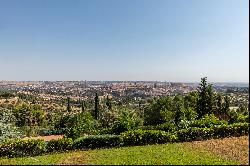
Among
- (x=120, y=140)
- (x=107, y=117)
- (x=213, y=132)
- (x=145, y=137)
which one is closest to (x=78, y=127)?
(x=120, y=140)

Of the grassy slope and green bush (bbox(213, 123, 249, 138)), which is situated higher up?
green bush (bbox(213, 123, 249, 138))

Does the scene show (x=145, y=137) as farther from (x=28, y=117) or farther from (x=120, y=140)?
(x=28, y=117)

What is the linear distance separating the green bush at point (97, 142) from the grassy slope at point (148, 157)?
1.67 metres

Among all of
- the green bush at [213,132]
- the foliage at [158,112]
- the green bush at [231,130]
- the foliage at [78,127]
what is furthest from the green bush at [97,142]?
the foliage at [158,112]

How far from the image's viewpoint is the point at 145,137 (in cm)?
3338

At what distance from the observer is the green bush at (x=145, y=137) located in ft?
109

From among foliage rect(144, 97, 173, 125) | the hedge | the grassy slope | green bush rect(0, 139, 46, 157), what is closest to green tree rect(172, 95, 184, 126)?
foliage rect(144, 97, 173, 125)

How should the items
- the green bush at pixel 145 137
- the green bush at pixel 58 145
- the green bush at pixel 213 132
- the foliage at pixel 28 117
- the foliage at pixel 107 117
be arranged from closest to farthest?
the green bush at pixel 58 145 → the green bush at pixel 145 137 → the green bush at pixel 213 132 → the foliage at pixel 107 117 → the foliage at pixel 28 117

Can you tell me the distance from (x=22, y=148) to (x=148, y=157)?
1178 centimetres

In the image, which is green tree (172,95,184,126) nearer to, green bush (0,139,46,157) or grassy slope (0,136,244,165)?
grassy slope (0,136,244,165)

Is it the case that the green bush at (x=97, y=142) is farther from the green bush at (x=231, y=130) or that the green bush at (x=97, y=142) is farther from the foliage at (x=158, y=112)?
the foliage at (x=158, y=112)

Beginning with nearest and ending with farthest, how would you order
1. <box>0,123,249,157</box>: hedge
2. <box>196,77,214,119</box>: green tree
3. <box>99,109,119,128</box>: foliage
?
<box>0,123,249,157</box>: hedge, <box>196,77,214,119</box>: green tree, <box>99,109,119,128</box>: foliage

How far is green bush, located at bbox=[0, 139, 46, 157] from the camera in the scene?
1201 inches

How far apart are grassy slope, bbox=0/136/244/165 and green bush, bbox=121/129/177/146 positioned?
5.98ft
